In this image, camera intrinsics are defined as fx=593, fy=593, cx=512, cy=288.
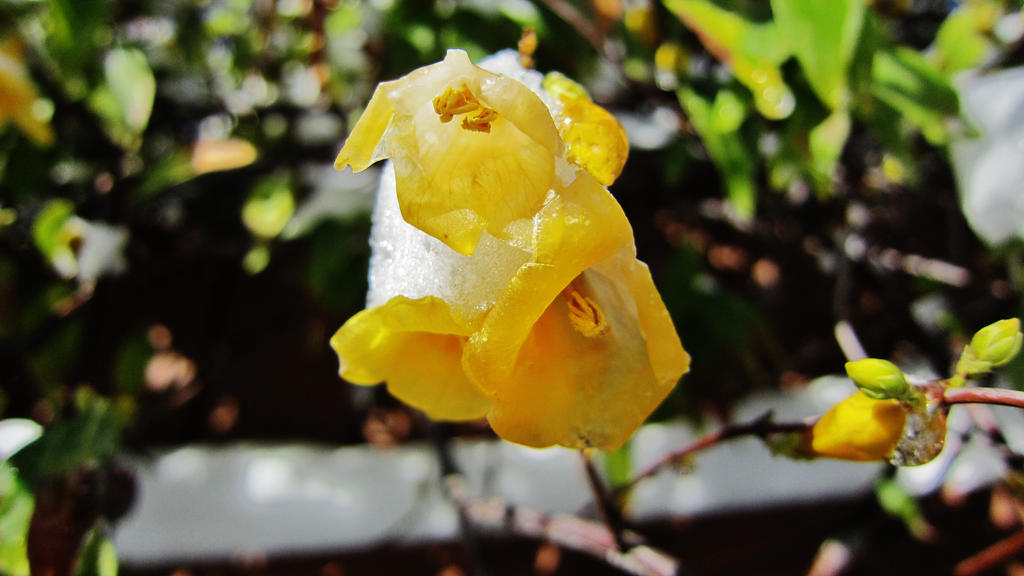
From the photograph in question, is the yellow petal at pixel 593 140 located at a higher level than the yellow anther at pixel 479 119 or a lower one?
lower

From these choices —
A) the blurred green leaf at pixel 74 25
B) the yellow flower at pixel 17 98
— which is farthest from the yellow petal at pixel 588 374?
the yellow flower at pixel 17 98

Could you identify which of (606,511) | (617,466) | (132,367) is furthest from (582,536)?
(132,367)

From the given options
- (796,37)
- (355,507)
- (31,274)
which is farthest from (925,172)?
(31,274)

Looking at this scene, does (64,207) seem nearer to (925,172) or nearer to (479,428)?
(479,428)

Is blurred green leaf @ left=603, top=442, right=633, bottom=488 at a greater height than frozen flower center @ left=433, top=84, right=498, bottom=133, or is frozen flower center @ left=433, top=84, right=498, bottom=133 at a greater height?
frozen flower center @ left=433, top=84, right=498, bottom=133

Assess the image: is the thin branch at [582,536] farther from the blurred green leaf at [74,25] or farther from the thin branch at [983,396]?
the blurred green leaf at [74,25]

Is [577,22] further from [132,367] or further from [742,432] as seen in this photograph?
[132,367]

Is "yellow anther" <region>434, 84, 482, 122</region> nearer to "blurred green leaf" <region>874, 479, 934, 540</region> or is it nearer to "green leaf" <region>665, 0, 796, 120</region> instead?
"green leaf" <region>665, 0, 796, 120</region>

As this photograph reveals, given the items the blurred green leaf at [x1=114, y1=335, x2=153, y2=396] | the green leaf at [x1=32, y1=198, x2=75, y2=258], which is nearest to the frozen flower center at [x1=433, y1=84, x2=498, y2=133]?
the green leaf at [x1=32, y1=198, x2=75, y2=258]
